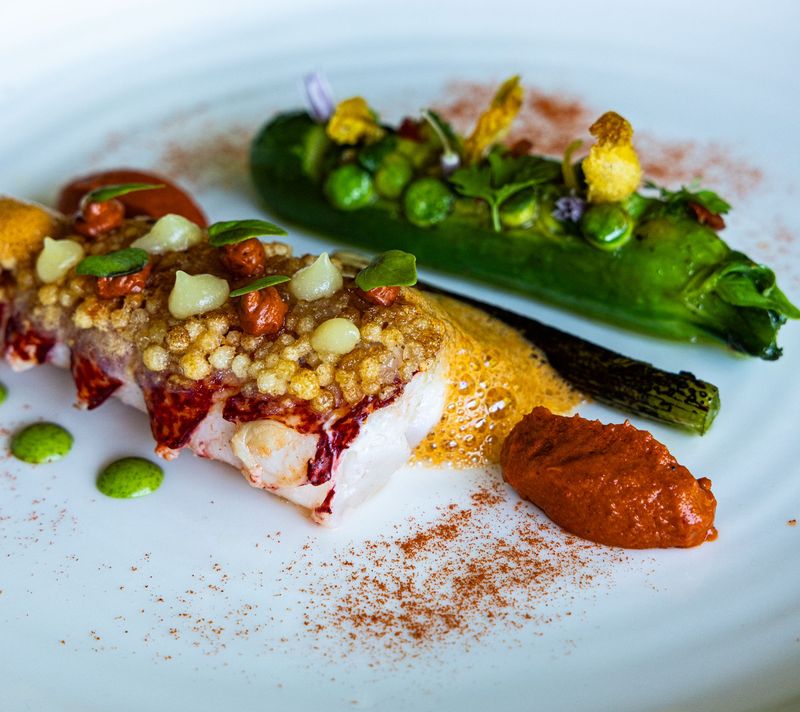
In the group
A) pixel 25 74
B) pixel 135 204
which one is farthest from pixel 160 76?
pixel 135 204

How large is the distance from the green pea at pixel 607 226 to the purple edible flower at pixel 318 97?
171 centimetres

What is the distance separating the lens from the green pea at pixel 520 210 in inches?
192

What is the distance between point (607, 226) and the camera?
464cm

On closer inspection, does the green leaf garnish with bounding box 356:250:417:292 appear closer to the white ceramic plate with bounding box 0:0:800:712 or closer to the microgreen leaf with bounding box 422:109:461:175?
the white ceramic plate with bounding box 0:0:800:712

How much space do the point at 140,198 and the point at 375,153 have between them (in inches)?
50.0

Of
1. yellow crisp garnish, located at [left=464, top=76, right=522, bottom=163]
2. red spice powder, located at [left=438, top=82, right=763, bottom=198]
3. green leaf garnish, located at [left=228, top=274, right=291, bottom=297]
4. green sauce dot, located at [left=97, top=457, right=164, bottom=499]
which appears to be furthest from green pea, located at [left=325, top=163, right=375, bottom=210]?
green sauce dot, located at [left=97, top=457, right=164, bottom=499]

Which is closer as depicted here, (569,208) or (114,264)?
(114,264)

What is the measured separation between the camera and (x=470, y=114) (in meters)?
6.55

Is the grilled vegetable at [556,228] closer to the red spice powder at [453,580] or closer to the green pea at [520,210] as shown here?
the green pea at [520,210]

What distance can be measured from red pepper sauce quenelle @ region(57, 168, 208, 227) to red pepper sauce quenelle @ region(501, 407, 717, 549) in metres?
2.48

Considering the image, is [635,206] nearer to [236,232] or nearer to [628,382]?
[628,382]

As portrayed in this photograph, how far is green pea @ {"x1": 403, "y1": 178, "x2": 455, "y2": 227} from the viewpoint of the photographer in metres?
5.09

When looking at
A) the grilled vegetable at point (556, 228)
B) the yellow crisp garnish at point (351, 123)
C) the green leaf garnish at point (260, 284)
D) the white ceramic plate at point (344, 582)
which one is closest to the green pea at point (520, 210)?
the grilled vegetable at point (556, 228)

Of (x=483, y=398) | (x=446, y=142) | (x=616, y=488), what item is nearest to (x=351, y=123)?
(x=446, y=142)
